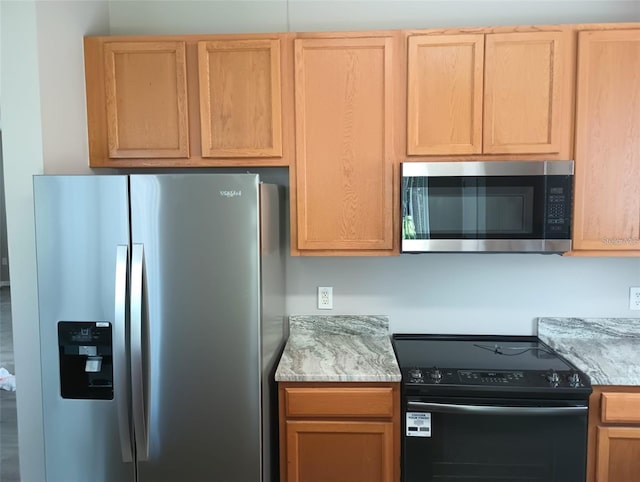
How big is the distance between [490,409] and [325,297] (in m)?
0.99

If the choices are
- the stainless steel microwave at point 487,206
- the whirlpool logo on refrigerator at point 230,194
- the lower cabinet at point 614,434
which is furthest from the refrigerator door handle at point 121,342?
the lower cabinet at point 614,434

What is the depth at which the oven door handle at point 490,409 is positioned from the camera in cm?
187

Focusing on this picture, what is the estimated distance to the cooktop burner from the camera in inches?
74.9

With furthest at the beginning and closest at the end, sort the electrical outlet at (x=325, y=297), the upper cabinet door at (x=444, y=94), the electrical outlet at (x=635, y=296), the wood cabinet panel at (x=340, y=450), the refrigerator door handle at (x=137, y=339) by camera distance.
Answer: the electrical outlet at (x=325, y=297)
the electrical outlet at (x=635, y=296)
the upper cabinet door at (x=444, y=94)
the wood cabinet panel at (x=340, y=450)
the refrigerator door handle at (x=137, y=339)

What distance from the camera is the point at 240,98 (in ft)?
7.05

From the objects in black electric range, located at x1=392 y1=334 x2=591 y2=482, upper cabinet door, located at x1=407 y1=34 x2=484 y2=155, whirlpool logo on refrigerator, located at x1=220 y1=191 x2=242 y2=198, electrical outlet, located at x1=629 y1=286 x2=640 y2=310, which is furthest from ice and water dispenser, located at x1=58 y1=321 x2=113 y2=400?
electrical outlet, located at x1=629 y1=286 x2=640 y2=310

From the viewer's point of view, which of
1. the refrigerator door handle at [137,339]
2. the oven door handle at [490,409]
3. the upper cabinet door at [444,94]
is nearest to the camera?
the refrigerator door handle at [137,339]

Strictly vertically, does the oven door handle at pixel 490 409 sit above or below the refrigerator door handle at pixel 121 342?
below

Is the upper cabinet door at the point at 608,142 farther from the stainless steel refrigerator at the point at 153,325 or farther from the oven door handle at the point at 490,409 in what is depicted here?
the stainless steel refrigerator at the point at 153,325

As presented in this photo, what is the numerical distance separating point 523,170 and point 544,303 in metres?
0.82

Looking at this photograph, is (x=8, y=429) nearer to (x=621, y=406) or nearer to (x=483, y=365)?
(x=483, y=365)

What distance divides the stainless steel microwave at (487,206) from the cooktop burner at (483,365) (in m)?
0.51

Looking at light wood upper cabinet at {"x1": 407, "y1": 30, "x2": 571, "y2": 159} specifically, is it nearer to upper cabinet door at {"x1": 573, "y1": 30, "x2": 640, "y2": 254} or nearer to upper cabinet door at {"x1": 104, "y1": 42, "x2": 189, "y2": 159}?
upper cabinet door at {"x1": 573, "y1": 30, "x2": 640, "y2": 254}

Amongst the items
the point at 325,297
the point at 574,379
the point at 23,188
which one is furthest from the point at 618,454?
the point at 23,188
